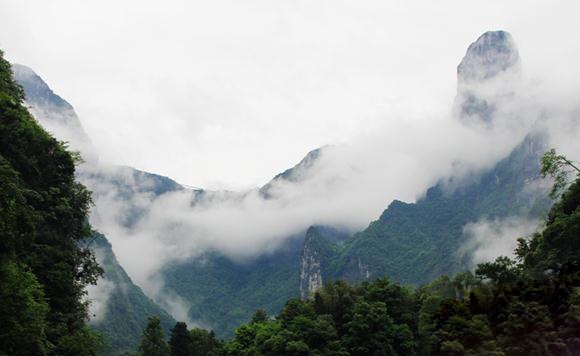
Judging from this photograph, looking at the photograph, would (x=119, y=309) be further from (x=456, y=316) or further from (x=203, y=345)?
(x=456, y=316)

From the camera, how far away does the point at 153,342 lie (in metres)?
63.7

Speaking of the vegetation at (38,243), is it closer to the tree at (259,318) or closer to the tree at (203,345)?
the tree at (203,345)

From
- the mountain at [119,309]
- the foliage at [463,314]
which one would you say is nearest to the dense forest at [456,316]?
the foliage at [463,314]

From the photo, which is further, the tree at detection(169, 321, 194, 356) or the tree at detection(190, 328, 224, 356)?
the tree at detection(190, 328, 224, 356)

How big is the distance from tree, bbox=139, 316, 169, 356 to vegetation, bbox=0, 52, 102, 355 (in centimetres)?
2592

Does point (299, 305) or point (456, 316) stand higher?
point (299, 305)

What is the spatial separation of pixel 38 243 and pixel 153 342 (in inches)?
1308

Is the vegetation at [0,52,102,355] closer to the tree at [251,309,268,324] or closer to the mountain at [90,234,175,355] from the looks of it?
the tree at [251,309,268,324]

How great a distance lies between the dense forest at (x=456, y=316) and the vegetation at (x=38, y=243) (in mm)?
20373

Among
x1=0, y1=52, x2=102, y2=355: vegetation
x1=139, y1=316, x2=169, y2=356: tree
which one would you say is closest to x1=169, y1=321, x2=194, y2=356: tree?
x1=139, y1=316, x2=169, y2=356: tree

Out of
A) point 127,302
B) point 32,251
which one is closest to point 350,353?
point 32,251

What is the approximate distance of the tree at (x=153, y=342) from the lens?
62.9 m

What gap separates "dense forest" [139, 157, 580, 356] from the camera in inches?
1120

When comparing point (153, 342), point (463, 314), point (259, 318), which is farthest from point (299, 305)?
point (463, 314)
